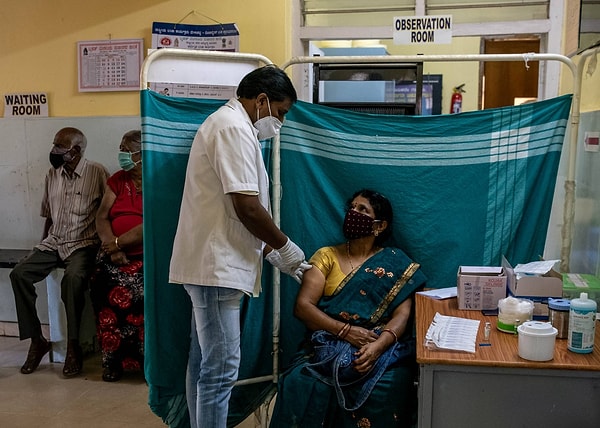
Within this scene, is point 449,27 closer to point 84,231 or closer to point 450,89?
point 84,231

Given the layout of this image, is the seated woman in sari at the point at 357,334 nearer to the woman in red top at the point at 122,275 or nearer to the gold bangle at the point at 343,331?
the gold bangle at the point at 343,331

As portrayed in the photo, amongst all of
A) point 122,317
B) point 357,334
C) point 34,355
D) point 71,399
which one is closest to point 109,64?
point 122,317

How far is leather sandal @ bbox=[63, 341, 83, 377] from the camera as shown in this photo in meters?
3.20

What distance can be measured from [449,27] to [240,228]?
132 centimetres

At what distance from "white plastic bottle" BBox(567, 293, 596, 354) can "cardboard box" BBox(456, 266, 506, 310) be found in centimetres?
39

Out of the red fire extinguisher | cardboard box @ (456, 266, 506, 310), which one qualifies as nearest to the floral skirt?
cardboard box @ (456, 266, 506, 310)

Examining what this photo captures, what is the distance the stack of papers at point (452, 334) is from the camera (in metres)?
1.70

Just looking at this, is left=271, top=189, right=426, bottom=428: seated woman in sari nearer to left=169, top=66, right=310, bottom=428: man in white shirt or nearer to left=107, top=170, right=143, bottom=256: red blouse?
left=169, top=66, right=310, bottom=428: man in white shirt

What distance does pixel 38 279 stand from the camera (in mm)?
A: 3367

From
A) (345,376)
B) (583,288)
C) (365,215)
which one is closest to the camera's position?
(583,288)

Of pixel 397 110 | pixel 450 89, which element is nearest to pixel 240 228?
pixel 397 110

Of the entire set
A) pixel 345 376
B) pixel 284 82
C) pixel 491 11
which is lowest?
pixel 345 376

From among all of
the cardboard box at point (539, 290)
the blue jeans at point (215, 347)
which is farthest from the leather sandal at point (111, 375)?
the cardboard box at point (539, 290)

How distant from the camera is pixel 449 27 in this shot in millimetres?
2582
